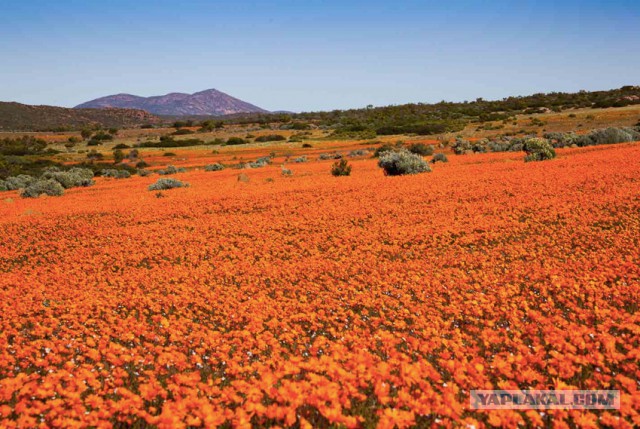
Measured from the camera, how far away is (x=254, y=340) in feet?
21.1

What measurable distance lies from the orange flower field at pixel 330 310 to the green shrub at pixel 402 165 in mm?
8623

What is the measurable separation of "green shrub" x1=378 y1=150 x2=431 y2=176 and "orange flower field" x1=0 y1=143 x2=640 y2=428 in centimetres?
862

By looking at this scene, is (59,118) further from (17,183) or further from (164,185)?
(164,185)

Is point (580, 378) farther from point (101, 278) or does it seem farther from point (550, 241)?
point (101, 278)

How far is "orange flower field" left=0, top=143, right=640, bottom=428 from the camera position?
4.76m

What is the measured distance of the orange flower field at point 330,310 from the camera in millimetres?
4762

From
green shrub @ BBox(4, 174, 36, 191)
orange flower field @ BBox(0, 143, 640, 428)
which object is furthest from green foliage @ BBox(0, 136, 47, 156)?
orange flower field @ BBox(0, 143, 640, 428)

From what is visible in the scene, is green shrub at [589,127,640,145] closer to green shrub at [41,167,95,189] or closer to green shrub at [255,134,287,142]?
green shrub at [41,167,95,189]

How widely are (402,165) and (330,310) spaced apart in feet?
69.5

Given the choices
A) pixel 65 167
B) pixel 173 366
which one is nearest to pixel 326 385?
pixel 173 366

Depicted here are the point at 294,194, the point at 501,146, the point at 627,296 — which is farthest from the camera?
the point at 501,146

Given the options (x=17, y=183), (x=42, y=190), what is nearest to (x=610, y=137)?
(x=42, y=190)

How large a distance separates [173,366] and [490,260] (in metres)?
7.11

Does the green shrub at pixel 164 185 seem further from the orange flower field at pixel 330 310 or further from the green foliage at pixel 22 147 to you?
the green foliage at pixel 22 147
